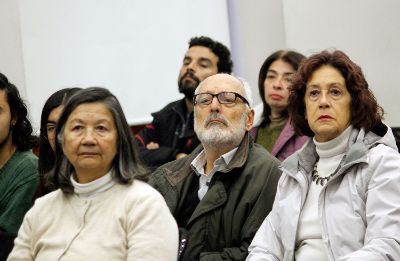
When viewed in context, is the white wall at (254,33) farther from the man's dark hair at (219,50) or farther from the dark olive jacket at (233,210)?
the dark olive jacket at (233,210)

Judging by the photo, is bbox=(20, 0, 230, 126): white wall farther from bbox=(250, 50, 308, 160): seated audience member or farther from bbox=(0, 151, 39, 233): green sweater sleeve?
bbox=(0, 151, 39, 233): green sweater sleeve

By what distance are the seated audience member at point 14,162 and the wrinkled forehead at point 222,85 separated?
90 cm

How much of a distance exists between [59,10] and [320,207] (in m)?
3.25

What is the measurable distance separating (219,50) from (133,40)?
2.79 ft

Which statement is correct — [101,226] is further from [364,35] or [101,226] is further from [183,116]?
[364,35]

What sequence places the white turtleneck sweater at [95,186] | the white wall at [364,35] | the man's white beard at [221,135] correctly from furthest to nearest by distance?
the white wall at [364,35]
the man's white beard at [221,135]
the white turtleneck sweater at [95,186]

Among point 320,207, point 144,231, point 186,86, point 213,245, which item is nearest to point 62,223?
point 144,231

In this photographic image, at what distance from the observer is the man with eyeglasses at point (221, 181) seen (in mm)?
3150

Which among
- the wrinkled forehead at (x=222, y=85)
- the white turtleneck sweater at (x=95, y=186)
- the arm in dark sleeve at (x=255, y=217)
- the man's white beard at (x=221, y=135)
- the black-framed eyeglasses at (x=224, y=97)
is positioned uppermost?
the wrinkled forehead at (x=222, y=85)

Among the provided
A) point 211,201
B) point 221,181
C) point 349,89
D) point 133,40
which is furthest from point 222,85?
point 133,40

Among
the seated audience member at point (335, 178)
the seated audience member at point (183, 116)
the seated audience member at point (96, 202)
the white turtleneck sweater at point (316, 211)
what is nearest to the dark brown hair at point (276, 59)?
the seated audience member at point (183, 116)

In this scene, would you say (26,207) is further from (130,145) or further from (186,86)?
(186,86)

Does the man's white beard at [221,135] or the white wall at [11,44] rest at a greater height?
the white wall at [11,44]

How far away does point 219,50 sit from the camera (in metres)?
5.02
